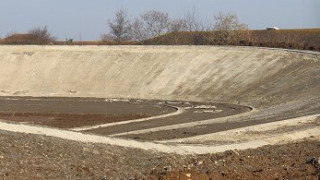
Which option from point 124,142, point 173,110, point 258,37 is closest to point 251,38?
point 258,37

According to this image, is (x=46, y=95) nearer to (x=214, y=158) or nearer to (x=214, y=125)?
(x=214, y=125)

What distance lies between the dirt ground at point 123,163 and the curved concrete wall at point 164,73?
28684 mm

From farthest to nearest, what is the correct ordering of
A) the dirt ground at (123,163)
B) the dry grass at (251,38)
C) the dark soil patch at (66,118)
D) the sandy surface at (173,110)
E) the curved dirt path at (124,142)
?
the dry grass at (251,38), the dark soil patch at (66,118), the curved dirt path at (124,142), the sandy surface at (173,110), the dirt ground at (123,163)

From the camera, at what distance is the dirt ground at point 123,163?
15977 mm

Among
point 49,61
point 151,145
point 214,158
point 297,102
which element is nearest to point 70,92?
point 49,61

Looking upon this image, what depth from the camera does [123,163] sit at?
18953mm

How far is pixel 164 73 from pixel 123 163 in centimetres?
4524

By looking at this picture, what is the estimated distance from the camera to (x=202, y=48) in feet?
224

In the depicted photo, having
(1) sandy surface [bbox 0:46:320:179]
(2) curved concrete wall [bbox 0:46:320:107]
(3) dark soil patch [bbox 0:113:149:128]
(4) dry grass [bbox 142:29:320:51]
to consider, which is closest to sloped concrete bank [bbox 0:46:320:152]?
(2) curved concrete wall [bbox 0:46:320:107]

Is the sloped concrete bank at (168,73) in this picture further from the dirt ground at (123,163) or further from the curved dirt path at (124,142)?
the dirt ground at (123,163)

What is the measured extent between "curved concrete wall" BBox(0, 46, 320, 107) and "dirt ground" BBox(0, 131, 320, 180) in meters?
28.7

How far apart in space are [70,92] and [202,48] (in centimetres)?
1530

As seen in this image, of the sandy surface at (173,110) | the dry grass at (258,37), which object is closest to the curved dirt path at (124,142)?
the sandy surface at (173,110)

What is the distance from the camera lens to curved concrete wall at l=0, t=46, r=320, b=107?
54.2m
